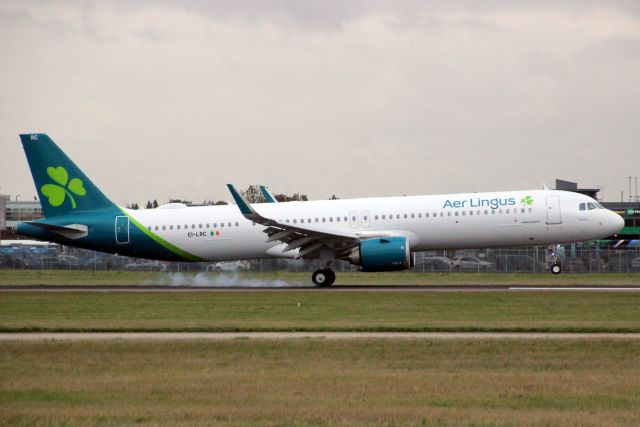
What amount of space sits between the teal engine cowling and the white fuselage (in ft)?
5.07

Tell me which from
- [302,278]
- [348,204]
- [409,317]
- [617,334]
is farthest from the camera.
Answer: [302,278]

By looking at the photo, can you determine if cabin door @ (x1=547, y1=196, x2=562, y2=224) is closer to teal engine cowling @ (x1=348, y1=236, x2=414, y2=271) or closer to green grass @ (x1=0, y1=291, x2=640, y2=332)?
green grass @ (x1=0, y1=291, x2=640, y2=332)

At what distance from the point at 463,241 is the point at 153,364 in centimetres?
2688

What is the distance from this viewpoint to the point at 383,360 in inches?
760

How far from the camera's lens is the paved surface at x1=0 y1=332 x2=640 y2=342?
23.1 meters

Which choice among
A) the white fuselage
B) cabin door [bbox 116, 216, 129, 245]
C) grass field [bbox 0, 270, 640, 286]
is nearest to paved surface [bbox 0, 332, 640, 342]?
the white fuselage

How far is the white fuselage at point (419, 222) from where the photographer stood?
4378cm

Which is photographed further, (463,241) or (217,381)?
(463,241)

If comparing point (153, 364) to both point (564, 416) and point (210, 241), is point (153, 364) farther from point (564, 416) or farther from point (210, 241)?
point (210, 241)

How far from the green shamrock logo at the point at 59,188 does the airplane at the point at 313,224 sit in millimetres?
45

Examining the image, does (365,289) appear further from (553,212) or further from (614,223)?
(614,223)

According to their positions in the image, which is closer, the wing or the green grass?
the green grass

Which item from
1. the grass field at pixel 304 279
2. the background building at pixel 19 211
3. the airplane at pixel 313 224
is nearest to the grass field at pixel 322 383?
the airplane at pixel 313 224

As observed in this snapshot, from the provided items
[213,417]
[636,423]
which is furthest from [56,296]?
[636,423]
